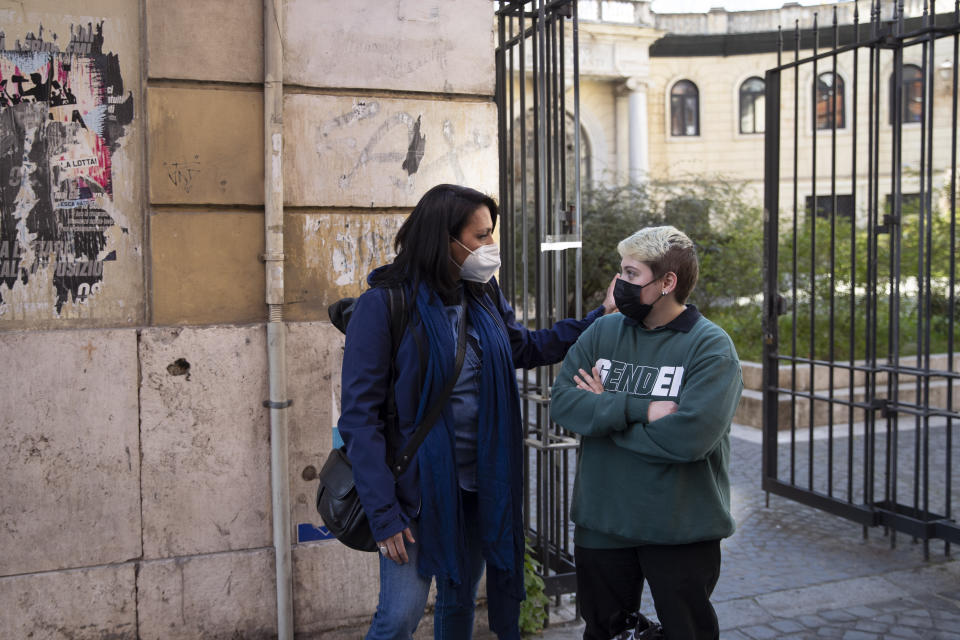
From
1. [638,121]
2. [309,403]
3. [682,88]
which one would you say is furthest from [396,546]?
[682,88]

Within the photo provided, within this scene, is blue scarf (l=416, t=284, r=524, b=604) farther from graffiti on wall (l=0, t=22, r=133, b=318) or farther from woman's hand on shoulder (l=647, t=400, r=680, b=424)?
graffiti on wall (l=0, t=22, r=133, b=318)

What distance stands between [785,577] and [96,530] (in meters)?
3.47

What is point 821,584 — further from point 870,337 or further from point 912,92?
point 912,92

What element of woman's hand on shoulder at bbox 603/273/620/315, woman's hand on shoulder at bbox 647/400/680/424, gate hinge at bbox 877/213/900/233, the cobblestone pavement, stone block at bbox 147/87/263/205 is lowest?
the cobblestone pavement

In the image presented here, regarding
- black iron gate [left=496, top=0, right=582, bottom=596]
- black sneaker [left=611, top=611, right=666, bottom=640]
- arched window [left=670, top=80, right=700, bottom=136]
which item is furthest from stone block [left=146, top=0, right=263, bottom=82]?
arched window [left=670, top=80, right=700, bottom=136]

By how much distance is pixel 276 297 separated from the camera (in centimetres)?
367

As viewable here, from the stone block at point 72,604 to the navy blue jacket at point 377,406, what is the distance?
157 cm

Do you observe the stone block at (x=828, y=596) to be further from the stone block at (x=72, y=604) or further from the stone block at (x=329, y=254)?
the stone block at (x=72, y=604)

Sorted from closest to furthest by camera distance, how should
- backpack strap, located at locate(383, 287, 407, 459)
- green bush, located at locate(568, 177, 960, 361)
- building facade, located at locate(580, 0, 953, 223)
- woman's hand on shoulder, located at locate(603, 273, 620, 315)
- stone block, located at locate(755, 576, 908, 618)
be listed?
backpack strap, located at locate(383, 287, 407, 459) → woman's hand on shoulder, located at locate(603, 273, 620, 315) → stone block, located at locate(755, 576, 908, 618) → green bush, located at locate(568, 177, 960, 361) → building facade, located at locate(580, 0, 953, 223)

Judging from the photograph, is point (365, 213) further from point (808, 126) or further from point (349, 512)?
point (808, 126)

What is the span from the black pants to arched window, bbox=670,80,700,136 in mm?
31489

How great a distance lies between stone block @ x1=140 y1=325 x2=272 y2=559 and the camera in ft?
11.8

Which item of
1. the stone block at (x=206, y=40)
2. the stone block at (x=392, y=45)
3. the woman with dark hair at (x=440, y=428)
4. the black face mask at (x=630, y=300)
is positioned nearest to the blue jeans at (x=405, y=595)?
the woman with dark hair at (x=440, y=428)

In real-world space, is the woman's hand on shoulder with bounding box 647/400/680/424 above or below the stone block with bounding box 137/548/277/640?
above
